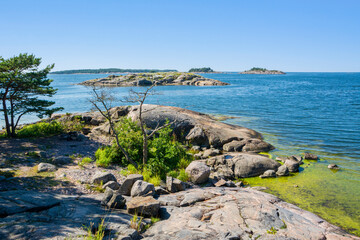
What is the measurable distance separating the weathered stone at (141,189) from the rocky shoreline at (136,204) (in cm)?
4

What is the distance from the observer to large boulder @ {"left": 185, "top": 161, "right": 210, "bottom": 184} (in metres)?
13.0

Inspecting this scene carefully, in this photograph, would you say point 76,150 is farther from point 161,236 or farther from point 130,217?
point 161,236

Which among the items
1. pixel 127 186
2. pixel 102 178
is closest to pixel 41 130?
pixel 102 178

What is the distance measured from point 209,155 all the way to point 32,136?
13877 millimetres

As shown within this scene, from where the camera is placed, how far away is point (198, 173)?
42.8 feet

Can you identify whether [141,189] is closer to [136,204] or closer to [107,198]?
[107,198]

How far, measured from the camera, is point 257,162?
51.8ft

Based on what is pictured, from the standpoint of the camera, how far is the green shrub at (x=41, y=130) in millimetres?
18375

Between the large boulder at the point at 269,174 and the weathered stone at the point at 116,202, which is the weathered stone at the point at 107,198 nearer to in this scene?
the weathered stone at the point at 116,202

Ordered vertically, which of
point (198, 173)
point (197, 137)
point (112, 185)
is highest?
point (112, 185)

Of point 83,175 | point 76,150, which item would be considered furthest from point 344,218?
point 76,150

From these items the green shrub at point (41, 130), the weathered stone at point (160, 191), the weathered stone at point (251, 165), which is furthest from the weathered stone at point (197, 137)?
the green shrub at point (41, 130)

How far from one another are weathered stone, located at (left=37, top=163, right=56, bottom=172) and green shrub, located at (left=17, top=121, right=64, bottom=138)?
7304mm

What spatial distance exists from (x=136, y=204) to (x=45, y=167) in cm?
695
